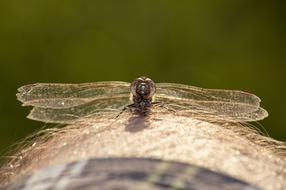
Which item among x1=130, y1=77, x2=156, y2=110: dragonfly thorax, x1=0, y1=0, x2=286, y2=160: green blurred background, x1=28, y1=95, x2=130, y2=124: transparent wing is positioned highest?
x1=130, y1=77, x2=156, y2=110: dragonfly thorax

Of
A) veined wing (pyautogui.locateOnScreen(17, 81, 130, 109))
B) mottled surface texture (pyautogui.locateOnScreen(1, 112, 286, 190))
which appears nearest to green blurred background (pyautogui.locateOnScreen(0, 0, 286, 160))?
veined wing (pyautogui.locateOnScreen(17, 81, 130, 109))

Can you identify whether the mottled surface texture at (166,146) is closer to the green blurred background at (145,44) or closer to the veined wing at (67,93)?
the veined wing at (67,93)

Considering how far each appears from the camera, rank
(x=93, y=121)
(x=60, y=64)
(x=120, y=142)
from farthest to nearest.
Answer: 1. (x=60, y=64)
2. (x=93, y=121)
3. (x=120, y=142)

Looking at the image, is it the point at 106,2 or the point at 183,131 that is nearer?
the point at 183,131

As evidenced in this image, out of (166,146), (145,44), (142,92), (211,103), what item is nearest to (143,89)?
(142,92)

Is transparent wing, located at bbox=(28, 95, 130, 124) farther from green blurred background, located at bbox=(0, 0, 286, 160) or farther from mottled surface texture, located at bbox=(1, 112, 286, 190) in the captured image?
green blurred background, located at bbox=(0, 0, 286, 160)

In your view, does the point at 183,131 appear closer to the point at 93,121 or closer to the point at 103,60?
the point at 93,121

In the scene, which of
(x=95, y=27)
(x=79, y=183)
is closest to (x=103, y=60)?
(x=95, y=27)
